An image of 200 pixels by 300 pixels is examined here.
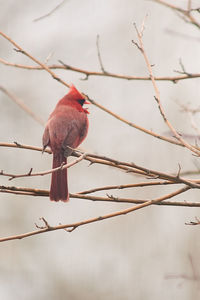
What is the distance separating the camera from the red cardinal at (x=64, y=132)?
381cm

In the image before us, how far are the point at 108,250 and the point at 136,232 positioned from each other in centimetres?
63

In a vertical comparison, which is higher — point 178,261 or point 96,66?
point 96,66

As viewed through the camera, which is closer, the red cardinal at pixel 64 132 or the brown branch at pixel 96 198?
the brown branch at pixel 96 198

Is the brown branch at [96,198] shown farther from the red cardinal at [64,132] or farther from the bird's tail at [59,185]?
the red cardinal at [64,132]

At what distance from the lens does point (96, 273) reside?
410 inches

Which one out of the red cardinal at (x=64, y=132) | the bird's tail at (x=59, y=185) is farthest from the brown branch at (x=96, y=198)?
the red cardinal at (x=64, y=132)

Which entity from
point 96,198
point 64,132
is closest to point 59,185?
point 64,132

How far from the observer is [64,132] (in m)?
4.16

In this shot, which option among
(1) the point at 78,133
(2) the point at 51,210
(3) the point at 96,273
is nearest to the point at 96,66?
(2) the point at 51,210

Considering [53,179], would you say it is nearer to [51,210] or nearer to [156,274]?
[156,274]

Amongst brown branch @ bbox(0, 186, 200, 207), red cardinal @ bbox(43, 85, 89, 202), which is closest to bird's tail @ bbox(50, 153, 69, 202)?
red cardinal @ bbox(43, 85, 89, 202)

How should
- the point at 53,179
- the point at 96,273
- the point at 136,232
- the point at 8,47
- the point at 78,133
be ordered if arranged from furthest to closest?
the point at 136,232
the point at 96,273
the point at 8,47
the point at 78,133
the point at 53,179

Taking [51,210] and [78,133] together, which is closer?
[78,133]

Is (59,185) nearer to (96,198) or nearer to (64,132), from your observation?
(64,132)
